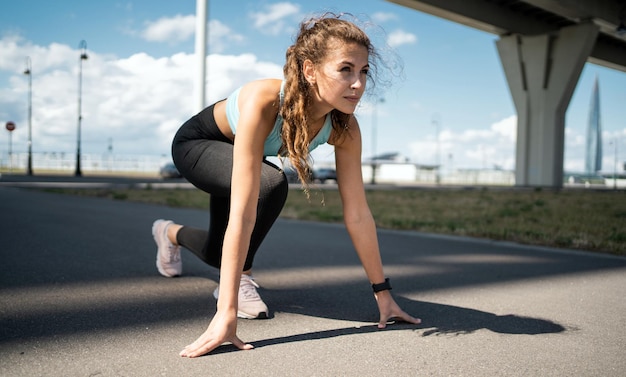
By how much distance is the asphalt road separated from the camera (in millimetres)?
1979

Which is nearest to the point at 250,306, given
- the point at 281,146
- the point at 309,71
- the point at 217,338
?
the point at 217,338

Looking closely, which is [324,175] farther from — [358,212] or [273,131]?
[273,131]

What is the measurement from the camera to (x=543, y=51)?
27.2m

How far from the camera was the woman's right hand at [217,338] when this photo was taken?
2.04 meters

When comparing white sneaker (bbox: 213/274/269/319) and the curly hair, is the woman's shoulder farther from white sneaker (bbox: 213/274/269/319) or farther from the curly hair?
white sneaker (bbox: 213/274/269/319)

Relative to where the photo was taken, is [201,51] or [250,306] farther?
[201,51]

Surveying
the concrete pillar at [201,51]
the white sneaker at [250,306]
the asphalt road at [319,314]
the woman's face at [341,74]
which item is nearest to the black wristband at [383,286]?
the asphalt road at [319,314]

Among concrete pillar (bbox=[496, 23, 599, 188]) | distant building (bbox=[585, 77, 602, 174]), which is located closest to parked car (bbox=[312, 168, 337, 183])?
concrete pillar (bbox=[496, 23, 599, 188])

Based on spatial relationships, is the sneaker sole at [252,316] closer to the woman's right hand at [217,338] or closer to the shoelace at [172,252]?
the woman's right hand at [217,338]

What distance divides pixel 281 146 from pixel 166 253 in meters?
1.53

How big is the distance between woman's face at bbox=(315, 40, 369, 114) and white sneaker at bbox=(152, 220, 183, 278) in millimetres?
1739

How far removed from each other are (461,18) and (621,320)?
21.5 metres

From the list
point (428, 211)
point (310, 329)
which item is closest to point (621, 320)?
point (310, 329)

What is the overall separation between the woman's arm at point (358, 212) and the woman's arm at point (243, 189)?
516mm
